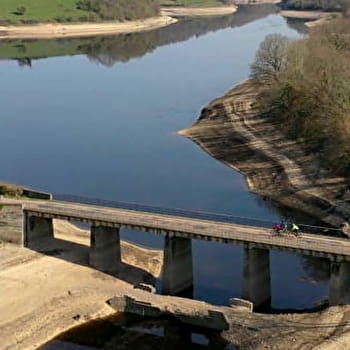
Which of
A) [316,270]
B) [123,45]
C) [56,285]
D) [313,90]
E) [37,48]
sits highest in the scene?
[313,90]

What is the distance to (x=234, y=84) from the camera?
13000 centimetres

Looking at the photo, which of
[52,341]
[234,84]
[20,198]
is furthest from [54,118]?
[52,341]

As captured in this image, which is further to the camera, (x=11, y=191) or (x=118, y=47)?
(x=118, y=47)

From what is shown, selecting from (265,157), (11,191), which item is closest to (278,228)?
(11,191)

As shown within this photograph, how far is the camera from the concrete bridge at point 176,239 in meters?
48.3

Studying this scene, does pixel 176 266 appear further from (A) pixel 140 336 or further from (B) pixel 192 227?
(A) pixel 140 336

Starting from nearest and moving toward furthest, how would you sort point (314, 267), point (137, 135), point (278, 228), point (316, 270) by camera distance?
point (278, 228) < point (316, 270) < point (314, 267) < point (137, 135)

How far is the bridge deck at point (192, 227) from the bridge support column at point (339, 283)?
1.67 ft

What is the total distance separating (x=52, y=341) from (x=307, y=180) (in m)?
36.9

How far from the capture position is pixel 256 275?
4991 centimetres

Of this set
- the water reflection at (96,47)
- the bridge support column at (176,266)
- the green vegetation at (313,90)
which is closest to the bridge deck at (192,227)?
the bridge support column at (176,266)

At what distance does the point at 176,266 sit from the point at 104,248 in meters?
5.72

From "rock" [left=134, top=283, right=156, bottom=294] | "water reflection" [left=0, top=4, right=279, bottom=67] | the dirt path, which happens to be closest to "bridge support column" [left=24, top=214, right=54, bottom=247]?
"rock" [left=134, top=283, right=156, bottom=294]

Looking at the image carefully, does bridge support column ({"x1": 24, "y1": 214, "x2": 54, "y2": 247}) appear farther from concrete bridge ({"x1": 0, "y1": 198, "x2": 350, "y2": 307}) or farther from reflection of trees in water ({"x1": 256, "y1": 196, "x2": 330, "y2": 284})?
reflection of trees in water ({"x1": 256, "y1": 196, "x2": 330, "y2": 284})
